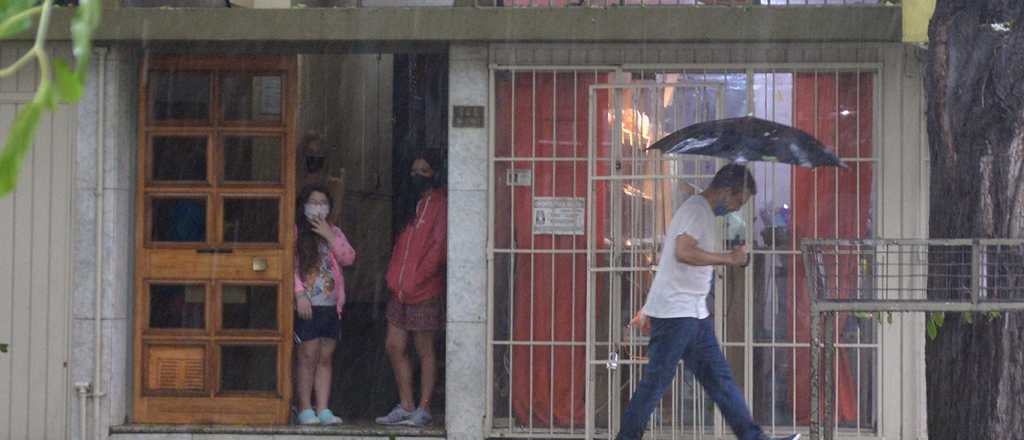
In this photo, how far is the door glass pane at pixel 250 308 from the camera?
9.13 meters

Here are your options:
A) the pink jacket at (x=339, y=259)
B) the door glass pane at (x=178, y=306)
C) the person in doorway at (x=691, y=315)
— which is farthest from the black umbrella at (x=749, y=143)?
the door glass pane at (x=178, y=306)

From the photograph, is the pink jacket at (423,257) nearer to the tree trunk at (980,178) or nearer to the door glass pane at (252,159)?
the door glass pane at (252,159)

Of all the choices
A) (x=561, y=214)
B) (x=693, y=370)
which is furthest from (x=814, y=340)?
(x=561, y=214)

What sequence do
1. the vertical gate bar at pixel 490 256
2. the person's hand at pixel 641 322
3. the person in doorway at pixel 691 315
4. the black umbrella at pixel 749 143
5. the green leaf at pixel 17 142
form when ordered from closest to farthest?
the green leaf at pixel 17 142 < the black umbrella at pixel 749 143 < the person in doorway at pixel 691 315 < the person's hand at pixel 641 322 < the vertical gate bar at pixel 490 256

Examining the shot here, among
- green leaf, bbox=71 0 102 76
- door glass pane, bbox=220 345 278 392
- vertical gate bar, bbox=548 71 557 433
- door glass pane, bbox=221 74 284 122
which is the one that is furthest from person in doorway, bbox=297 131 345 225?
green leaf, bbox=71 0 102 76

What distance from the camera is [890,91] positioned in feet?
27.7

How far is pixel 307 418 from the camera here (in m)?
9.07

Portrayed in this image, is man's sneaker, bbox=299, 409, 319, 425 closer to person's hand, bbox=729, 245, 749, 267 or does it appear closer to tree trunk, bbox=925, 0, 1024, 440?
person's hand, bbox=729, 245, 749, 267

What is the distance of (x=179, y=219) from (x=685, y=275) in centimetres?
347

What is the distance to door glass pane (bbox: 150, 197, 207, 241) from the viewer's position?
9125 mm

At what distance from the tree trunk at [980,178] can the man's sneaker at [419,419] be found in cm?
391

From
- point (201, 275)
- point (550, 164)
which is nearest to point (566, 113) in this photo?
point (550, 164)

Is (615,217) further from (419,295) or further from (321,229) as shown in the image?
(321,229)

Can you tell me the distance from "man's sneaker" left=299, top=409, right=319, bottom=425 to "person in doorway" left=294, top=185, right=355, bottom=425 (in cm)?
3
